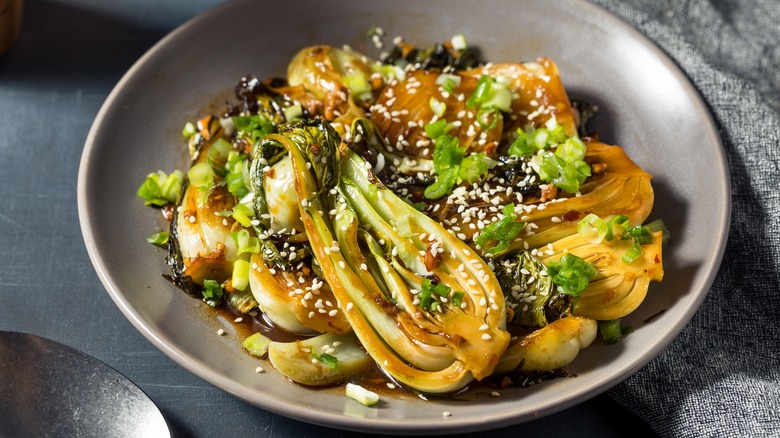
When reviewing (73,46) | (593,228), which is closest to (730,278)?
(593,228)

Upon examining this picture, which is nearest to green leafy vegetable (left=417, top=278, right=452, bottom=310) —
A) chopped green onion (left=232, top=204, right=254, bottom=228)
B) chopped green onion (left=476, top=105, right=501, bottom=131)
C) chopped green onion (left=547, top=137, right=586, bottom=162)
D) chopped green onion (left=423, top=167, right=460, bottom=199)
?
chopped green onion (left=423, top=167, right=460, bottom=199)

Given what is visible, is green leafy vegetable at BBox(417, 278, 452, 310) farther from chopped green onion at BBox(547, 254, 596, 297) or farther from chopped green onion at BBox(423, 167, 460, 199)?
chopped green onion at BBox(423, 167, 460, 199)

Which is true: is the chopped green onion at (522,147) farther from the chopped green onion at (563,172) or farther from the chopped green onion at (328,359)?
the chopped green onion at (328,359)

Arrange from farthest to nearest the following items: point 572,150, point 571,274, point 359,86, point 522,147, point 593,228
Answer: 1. point 359,86
2. point 522,147
3. point 572,150
4. point 593,228
5. point 571,274

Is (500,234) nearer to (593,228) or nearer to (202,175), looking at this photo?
(593,228)

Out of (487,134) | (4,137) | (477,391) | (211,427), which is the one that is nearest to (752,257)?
(487,134)

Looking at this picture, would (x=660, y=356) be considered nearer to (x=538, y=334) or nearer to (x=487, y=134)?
(x=538, y=334)
